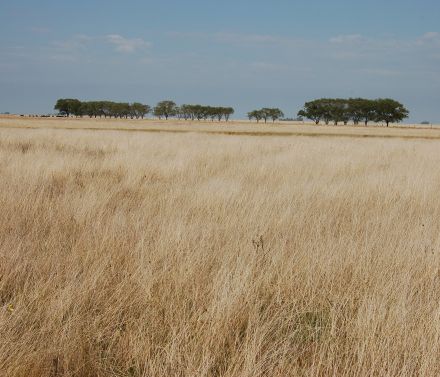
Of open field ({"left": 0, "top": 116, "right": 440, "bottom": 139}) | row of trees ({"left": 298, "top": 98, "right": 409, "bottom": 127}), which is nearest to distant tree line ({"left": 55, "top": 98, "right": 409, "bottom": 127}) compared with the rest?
row of trees ({"left": 298, "top": 98, "right": 409, "bottom": 127})

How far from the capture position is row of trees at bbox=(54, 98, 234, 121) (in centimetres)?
14550

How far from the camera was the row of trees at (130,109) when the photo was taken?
5728 inches

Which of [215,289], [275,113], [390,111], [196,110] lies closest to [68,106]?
[196,110]

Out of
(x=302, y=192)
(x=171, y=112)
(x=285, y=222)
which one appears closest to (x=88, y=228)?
(x=285, y=222)

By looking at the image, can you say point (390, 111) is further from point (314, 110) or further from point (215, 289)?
point (215, 289)

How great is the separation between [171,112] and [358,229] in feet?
489

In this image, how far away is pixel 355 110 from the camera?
379 feet

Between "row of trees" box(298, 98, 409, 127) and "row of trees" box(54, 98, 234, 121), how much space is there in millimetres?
36569

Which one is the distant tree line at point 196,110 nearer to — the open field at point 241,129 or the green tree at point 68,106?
the green tree at point 68,106

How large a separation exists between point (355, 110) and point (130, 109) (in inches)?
3132

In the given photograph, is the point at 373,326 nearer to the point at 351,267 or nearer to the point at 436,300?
the point at 436,300

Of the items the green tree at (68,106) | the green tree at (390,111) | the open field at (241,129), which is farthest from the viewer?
the green tree at (68,106)

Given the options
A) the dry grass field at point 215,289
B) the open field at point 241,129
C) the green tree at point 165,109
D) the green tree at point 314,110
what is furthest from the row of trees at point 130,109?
the dry grass field at point 215,289

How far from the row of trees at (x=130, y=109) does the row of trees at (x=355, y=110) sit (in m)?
36.6
